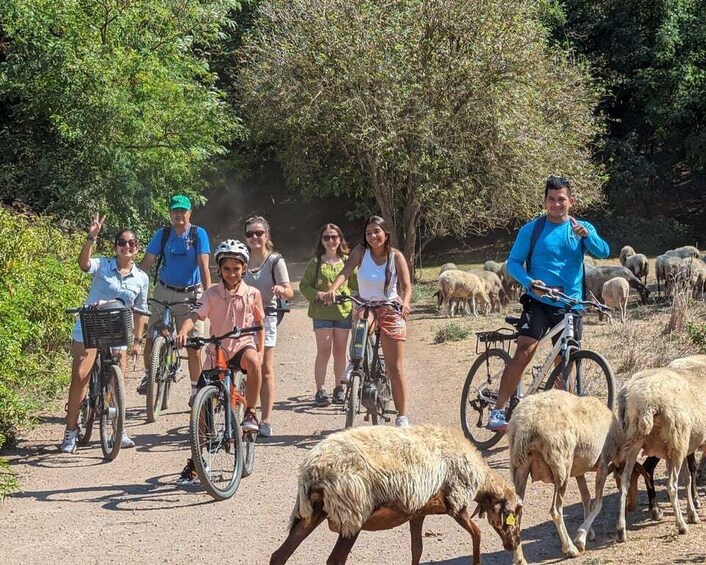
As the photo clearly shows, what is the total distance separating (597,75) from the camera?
36.1m

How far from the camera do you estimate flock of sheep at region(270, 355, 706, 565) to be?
18.1ft

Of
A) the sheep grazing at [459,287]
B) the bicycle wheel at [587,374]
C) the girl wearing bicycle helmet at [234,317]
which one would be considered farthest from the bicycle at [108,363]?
the sheep grazing at [459,287]

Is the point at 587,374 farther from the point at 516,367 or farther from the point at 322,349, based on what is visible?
the point at 322,349

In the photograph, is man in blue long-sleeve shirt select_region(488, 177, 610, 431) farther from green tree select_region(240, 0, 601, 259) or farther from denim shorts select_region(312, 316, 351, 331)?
green tree select_region(240, 0, 601, 259)

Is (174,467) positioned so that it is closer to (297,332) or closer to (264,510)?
(264,510)

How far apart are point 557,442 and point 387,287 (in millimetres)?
3334

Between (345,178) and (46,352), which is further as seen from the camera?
(345,178)

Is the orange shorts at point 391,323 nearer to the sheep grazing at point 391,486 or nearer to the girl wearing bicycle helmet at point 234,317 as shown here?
the girl wearing bicycle helmet at point 234,317

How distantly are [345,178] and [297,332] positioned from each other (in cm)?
1008

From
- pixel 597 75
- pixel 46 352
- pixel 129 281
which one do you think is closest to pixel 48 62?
pixel 46 352

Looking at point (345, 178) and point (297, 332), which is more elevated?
point (345, 178)

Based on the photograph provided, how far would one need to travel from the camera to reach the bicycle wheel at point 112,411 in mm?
9125

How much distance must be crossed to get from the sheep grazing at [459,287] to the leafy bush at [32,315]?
8.31 meters

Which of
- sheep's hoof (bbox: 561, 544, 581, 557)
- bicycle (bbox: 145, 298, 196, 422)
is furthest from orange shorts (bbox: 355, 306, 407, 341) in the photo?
sheep's hoof (bbox: 561, 544, 581, 557)
